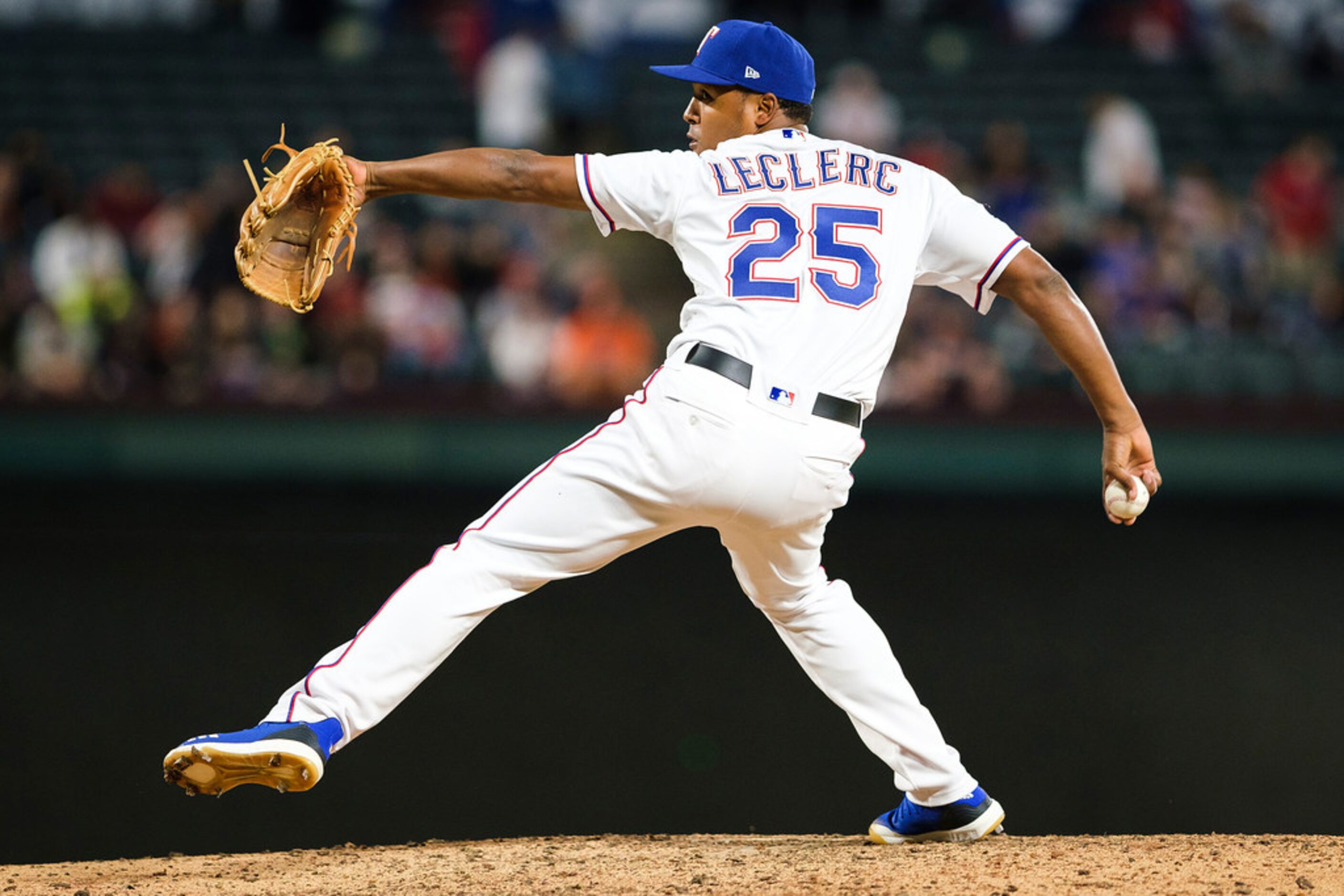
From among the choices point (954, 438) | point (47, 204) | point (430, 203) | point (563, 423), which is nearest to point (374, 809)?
point (563, 423)

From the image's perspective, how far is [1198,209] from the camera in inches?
309

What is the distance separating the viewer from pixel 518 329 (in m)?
6.79

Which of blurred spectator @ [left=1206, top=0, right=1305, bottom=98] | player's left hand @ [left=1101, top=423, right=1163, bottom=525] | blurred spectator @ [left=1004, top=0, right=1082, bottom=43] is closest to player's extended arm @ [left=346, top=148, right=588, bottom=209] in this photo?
player's left hand @ [left=1101, top=423, right=1163, bottom=525]

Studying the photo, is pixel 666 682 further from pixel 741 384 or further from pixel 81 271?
pixel 81 271

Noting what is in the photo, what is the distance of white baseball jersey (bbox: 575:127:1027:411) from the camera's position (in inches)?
123

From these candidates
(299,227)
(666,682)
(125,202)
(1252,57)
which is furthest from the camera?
(1252,57)

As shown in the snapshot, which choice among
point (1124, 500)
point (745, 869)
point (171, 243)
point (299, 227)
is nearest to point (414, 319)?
point (171, 243)

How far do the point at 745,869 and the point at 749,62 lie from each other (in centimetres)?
177

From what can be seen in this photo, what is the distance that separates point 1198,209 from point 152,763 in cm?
580

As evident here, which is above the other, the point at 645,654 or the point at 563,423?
the point at 563,423

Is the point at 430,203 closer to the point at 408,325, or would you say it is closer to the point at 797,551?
the point at 408,325

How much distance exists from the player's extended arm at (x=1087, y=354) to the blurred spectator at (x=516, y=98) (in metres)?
5.95

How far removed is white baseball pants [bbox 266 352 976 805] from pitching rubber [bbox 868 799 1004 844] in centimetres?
93

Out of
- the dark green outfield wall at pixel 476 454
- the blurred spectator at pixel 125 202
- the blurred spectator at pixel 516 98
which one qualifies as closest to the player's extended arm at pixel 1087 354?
the dark green outfield wall at pixel 476 454
